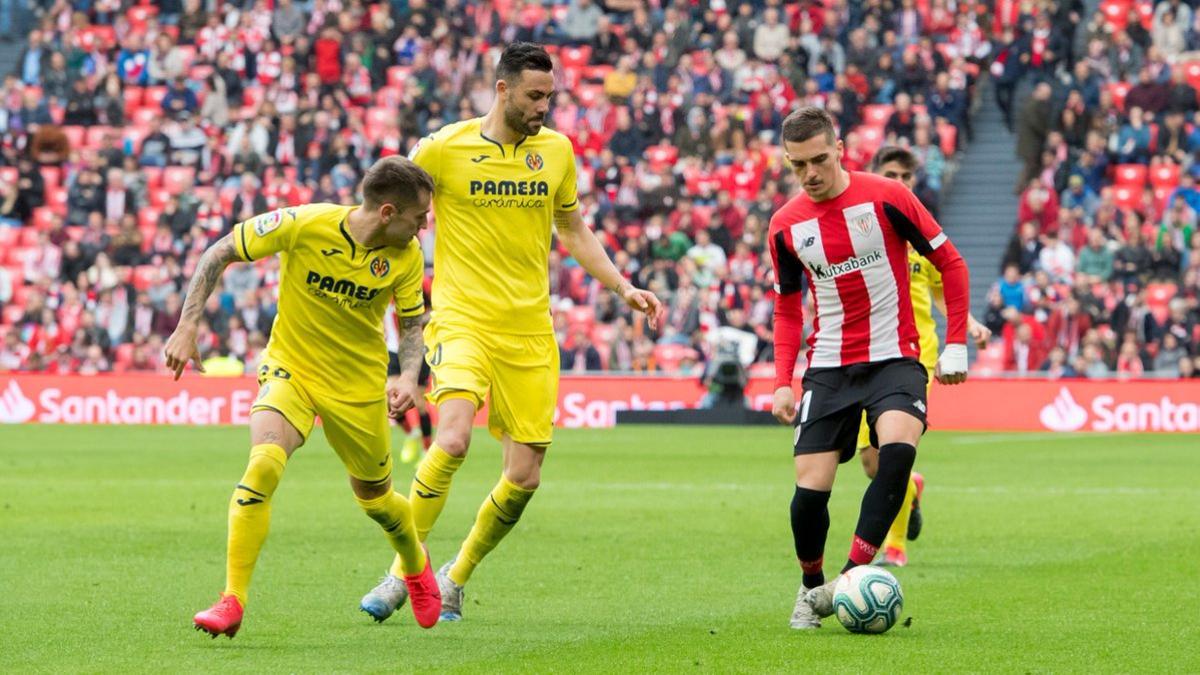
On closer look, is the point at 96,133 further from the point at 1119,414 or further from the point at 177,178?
the point at 1119,414

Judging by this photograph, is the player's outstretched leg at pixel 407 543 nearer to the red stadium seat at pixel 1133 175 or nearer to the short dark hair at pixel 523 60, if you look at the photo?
the short dark hair at pixel 523 60

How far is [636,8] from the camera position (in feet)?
112

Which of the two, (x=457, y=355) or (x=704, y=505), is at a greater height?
Answer: (x=457, y=355)

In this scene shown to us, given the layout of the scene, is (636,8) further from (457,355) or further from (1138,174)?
(457,355)

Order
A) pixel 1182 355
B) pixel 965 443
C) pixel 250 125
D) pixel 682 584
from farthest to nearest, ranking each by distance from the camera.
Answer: pixel 250 125, pixel 1182 355, pixel 965 443, pixel 682 584

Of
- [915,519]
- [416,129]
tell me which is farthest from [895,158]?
[416,129]

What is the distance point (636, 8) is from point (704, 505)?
1981 cm

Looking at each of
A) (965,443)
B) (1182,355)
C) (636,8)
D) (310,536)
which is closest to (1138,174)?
(1182,355)

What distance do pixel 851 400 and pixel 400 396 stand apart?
1.94 m

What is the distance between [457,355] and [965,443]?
15.6 m

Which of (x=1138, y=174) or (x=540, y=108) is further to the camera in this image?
(x=1138, y=174)

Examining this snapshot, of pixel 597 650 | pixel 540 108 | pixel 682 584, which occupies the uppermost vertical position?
pixel 540 108

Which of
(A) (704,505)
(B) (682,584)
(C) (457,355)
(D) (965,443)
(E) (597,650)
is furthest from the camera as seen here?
(D) (965,443)

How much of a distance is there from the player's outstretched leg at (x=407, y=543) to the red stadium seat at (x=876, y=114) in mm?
22997
